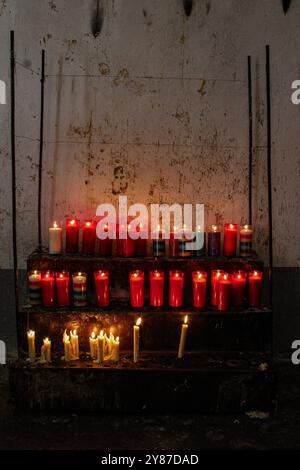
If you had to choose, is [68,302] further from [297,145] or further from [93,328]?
[297,145]

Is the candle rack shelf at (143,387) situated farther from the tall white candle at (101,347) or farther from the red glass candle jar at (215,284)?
the red glass candle jar at (215,284)

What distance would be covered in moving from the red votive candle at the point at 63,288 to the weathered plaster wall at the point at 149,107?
0.80 metres

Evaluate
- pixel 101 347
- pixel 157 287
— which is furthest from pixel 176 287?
pixel 101 347

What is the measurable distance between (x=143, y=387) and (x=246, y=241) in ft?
4.73

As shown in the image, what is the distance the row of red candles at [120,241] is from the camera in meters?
4.44

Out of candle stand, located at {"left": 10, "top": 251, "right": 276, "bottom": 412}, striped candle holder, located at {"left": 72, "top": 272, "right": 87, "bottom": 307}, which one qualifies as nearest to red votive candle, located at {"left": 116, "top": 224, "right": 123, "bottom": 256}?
candle stand, located at {"left": 10, "top": 251, "right": 276, "bottom": 412}

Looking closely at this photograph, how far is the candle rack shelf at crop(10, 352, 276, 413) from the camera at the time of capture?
392 cm

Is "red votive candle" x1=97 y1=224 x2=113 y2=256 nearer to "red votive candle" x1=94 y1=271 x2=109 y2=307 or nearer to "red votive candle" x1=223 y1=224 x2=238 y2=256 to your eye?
"red votive candle" x1=94 y1=271 x2=109 y2=307

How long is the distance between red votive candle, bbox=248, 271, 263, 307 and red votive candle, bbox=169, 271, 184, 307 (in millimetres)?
544

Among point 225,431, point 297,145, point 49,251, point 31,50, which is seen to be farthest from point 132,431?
point 31,50

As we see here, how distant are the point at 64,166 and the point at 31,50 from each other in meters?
1.04

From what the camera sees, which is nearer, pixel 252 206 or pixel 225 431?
pixel 225 431

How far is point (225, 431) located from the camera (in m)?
3.75

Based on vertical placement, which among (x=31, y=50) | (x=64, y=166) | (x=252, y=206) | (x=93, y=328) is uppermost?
(x=31, y=50)
